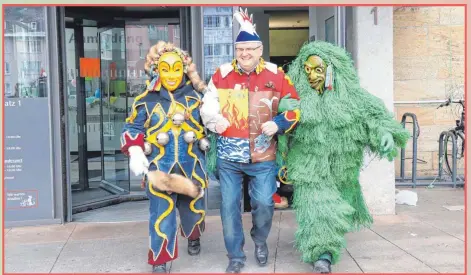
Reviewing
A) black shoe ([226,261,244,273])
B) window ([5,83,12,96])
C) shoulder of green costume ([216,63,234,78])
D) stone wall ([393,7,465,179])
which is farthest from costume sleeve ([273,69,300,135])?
stone wall ([393,7,465,179])

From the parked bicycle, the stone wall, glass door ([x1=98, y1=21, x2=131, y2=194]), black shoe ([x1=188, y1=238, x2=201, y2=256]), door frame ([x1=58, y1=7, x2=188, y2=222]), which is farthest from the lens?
the stone wall

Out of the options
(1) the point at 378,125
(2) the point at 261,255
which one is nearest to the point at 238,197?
(2) the point at 261,255

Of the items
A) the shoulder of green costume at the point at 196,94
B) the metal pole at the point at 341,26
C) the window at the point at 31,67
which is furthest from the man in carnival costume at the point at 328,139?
the window at the point at 31,67

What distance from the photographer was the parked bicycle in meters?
7.94

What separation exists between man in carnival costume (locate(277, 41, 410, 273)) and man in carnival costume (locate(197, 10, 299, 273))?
187 millimetres

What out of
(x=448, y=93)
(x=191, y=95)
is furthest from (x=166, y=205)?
(x=448, y=93)

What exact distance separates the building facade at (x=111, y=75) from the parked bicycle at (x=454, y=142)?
0.21m

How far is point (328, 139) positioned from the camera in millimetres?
4477

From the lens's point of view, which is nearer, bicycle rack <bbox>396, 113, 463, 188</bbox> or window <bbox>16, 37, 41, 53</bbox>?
window <bbox>16, 37, 41, 53</bbox>

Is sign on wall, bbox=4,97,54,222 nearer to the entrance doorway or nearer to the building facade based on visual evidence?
the building facade

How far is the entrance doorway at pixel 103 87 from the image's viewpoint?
777 cm

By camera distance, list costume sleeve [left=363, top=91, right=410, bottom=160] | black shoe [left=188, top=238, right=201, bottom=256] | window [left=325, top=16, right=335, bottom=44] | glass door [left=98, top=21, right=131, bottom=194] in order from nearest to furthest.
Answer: costume sleeve [left=363, top=91, right=410, bottom=160], black shoe [left=188, top=238, right=201, bottom=256], window [left=325, top=16, right=335, bottom=44], glass door [left=98, top=21, right=131, bottom=194]

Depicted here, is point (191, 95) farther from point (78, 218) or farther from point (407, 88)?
point (407, 88)

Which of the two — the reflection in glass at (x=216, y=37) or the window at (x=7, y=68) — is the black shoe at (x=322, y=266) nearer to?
the reflection in glass at (x=216, y=37)
